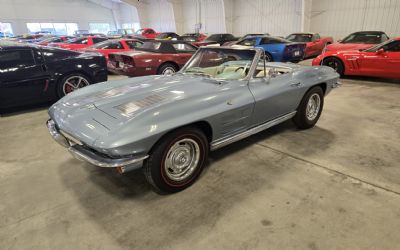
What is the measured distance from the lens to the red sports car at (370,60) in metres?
6.89

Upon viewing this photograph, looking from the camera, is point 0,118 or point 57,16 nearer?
point 0,118

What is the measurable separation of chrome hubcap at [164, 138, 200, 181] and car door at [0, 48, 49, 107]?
4.04m

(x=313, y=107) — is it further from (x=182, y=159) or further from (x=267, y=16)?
(x=267, y=16)

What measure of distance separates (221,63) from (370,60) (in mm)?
5733

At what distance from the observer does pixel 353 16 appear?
561 inches

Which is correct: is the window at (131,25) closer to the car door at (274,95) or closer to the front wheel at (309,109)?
the front wheel at (309,109)

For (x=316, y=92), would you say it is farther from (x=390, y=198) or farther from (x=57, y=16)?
(x=57, y=16)

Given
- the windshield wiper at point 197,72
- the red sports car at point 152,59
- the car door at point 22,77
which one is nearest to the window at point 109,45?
the red sports car at point 152,59

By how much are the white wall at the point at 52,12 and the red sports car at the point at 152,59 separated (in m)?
27.2

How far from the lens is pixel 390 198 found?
2453 millimetres

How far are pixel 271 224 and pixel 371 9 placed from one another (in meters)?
15.7

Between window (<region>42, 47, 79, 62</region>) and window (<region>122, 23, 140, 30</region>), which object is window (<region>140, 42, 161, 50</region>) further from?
window (<region>122, 23, 140, 30</region>)

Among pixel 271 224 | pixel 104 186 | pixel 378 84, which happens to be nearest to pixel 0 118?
pixel 104 186

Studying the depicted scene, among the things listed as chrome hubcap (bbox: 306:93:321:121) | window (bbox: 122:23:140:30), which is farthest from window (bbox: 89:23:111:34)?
chrome hubcap (bbox: 306:93:321:121)
